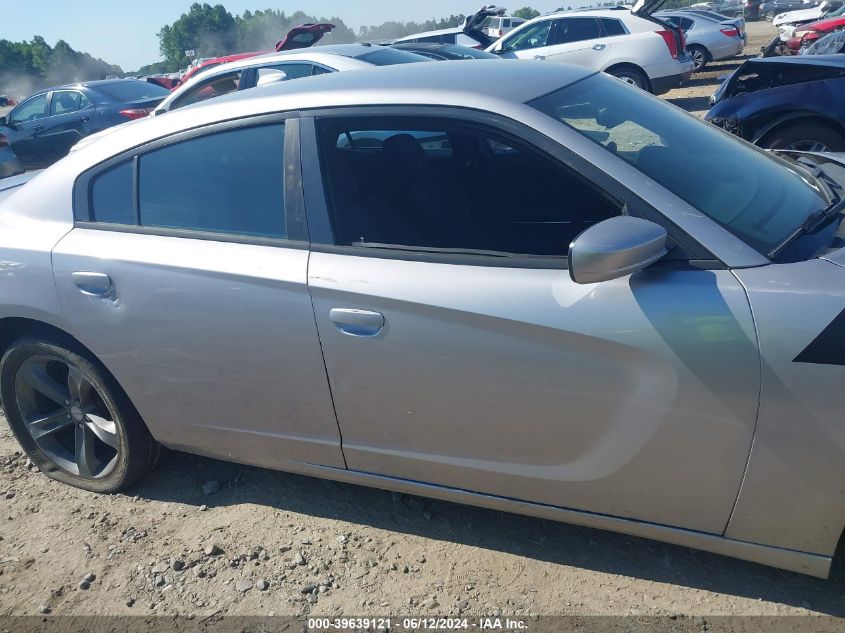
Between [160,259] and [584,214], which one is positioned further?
[160,259]

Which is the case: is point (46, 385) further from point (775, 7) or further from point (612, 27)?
point (775, 7)

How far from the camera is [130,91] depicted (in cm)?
1223

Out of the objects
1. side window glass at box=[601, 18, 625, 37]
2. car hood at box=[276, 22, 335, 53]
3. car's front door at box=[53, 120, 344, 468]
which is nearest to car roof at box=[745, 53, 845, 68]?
car's front door at box=[53, 120, 344, 468]

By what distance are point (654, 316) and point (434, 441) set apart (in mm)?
832

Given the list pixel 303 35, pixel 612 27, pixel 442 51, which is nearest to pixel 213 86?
pixel 303 35

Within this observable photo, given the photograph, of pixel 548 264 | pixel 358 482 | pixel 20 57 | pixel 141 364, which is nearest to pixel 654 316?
pixel 548 264

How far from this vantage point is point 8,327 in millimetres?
3088

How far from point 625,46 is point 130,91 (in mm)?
8424

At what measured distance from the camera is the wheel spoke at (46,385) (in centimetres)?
315

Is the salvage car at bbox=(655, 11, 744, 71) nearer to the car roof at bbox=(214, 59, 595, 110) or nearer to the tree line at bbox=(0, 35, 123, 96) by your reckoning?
the car roof at bbox=(214, 59, 595, 110)

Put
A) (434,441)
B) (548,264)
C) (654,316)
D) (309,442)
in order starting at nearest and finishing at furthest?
(654,316)
(548,264)
(434,441)
(309,442)

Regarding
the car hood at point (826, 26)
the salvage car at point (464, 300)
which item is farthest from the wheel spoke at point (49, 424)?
the car hood at point (826, 26)

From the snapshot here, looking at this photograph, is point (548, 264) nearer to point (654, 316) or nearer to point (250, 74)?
point (654, 316)

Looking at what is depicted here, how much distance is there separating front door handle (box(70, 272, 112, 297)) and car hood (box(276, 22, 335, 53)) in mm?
8722
